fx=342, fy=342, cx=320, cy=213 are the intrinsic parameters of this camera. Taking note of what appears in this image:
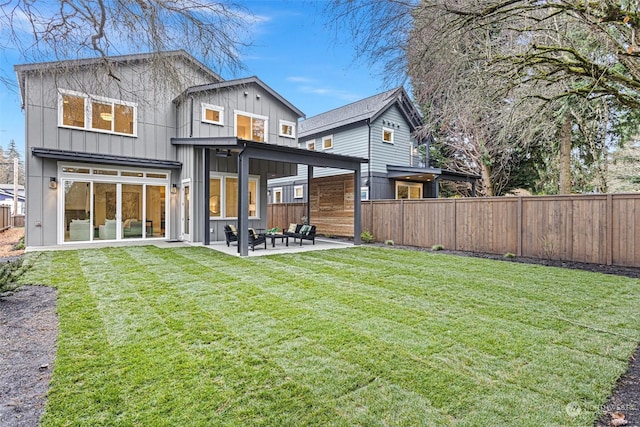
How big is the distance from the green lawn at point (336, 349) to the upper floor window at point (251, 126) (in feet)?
27.5

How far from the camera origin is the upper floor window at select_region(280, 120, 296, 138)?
48.3 ft

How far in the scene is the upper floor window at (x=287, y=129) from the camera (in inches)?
580

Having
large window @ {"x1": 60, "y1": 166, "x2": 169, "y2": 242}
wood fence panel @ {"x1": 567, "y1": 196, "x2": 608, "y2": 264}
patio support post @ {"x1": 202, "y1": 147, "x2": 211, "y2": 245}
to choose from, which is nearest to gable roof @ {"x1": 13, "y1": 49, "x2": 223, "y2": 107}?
patio support post @ {"x1": 202, "y1": 147, "x2": 211, "y2": 245}

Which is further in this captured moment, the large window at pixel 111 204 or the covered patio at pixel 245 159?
the large window at pixel 111 204

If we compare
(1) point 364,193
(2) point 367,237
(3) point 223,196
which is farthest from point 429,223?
(3) point 223,196

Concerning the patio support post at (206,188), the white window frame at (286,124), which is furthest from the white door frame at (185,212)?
the white window frame at (286,124)

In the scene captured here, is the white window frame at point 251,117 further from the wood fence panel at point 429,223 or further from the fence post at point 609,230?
the fence post at point 609,230

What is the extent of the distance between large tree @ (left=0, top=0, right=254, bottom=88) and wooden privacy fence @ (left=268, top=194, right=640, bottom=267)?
8323 mm

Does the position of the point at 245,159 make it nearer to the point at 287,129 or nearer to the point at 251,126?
the point at 251,126

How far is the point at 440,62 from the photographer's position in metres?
4.74

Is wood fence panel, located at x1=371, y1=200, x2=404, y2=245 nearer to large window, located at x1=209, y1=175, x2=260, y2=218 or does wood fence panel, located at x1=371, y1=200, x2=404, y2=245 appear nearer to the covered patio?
the covered patio

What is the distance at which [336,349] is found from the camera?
131 inches

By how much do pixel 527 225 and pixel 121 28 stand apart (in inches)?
385

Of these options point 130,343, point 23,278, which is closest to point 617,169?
point 130,343
